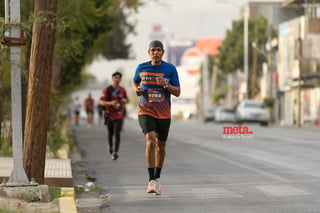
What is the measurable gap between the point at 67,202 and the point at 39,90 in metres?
2.04

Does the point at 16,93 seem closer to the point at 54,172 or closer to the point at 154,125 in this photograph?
the point at 154,125

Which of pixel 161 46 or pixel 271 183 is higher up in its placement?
pixel 161 46

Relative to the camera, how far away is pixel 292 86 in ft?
257

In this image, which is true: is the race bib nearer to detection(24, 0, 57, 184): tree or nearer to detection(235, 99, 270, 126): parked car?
detection(24, 0, 57, 184): tree

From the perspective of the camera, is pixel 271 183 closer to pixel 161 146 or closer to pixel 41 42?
pixel 161 146

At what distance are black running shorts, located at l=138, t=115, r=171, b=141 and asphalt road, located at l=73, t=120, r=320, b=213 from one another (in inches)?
31.0

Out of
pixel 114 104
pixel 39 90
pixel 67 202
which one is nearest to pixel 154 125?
pixel 39 90

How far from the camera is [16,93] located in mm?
11133

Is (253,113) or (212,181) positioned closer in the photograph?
(212,181)

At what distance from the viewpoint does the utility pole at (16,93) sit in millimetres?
11102

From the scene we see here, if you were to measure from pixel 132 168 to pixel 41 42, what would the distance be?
6096mm

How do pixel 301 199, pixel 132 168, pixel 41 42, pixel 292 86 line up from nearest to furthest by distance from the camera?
pixel 301 199, pixel 41 42, pixel 132 168, pixel 292 86

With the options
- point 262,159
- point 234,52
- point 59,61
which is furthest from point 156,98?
point 234,52
